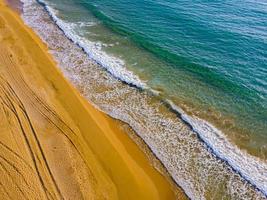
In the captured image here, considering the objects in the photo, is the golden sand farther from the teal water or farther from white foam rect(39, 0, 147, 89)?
the teal water

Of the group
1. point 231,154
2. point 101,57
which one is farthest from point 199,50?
point 231,154

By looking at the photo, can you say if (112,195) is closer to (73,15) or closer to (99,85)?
(99,85)

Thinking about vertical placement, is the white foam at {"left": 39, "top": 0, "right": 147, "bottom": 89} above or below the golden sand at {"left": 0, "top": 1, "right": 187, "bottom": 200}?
above

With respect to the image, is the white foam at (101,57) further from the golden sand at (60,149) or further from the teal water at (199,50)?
the golden sand at (60,149)

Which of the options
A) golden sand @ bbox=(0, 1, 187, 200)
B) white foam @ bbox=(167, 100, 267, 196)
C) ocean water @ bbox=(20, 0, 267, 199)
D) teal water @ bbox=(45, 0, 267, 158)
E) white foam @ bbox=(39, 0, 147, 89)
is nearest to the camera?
golden sand @ bbox=(0, 1, 187, 200)

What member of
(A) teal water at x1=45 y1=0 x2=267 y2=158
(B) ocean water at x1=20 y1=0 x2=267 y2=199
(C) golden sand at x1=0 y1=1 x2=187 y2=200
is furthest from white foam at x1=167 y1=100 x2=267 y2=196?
(C) golden sand at x1=0 y1=1 x2=187 y2=200

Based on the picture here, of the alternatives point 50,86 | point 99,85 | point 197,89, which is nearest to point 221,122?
point 197,89

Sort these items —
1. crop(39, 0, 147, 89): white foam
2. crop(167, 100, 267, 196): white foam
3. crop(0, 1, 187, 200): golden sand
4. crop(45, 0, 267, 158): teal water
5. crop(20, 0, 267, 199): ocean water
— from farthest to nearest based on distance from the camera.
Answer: crop(39, 0, 147, 89): white foam < crop(45, 0, 267, 158): teal water < crop(20, 0, 267, 199): ocean water < crop(167, 100, 267, 196): white foam < crop(0, 1, 187, 200): golden sand
